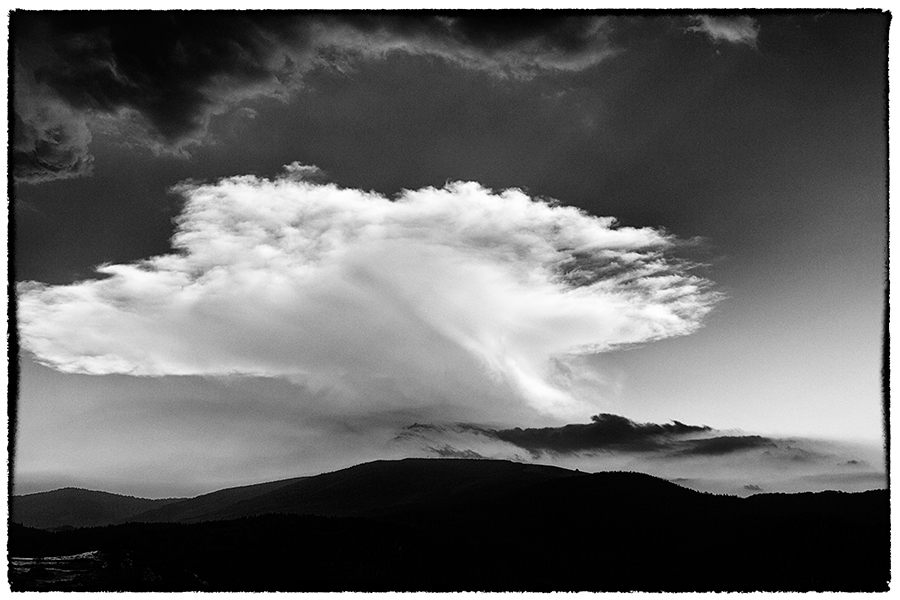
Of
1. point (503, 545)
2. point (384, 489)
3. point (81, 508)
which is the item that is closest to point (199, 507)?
point (81, 508)

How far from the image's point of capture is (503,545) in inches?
866

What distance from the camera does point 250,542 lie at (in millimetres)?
20000

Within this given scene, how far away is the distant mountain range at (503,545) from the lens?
50.4 ft

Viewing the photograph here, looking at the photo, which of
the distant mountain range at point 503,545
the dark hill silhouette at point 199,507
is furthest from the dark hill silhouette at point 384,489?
the distant mountain range at point 503,545

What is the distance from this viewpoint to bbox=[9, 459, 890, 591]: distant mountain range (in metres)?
15.4

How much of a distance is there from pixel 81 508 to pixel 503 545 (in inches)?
909

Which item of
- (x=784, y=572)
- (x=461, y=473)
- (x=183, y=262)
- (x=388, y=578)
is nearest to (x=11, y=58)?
(x=183, y=262)

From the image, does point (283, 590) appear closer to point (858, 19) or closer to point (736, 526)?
point (736, 526)

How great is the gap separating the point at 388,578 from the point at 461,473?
31.6m

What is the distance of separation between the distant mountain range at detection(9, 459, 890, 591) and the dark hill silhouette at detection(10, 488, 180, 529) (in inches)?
3.8

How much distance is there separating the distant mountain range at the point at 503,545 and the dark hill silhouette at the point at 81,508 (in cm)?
10

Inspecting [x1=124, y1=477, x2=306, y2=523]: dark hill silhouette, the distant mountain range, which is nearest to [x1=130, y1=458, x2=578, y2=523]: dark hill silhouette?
[x1=124, y1=477, x2=306, y2=523]: dark hill silhouette

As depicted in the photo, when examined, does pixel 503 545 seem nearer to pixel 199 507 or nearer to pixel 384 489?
pixel 199 507

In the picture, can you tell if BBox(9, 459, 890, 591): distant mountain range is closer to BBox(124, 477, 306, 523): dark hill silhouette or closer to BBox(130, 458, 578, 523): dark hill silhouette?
BBox(124, 477, 306, 523): dark hill silhouette
